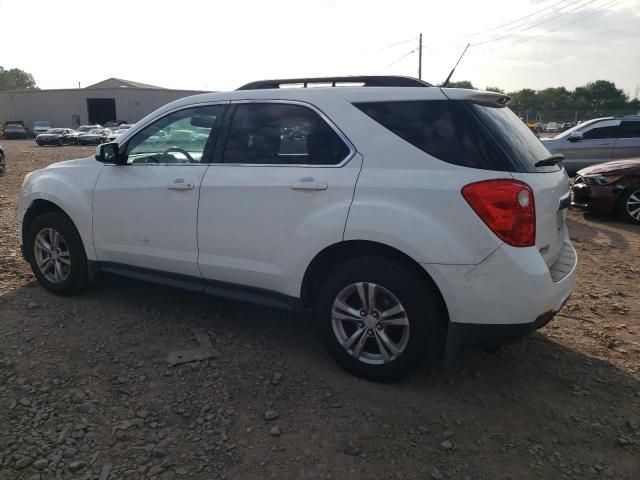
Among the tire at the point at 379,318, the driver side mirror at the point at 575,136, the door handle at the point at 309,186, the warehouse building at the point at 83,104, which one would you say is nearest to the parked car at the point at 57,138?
the warehouse building at the point at 83,104

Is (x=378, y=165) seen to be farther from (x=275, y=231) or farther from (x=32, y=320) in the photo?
(x=32, y=320)

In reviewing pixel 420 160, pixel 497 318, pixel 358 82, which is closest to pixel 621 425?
pixel 497 318

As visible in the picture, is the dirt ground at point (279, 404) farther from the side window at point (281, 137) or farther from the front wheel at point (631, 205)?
the front wheel at point (631, 205)

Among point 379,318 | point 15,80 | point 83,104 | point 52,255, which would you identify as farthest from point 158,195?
point 15,80

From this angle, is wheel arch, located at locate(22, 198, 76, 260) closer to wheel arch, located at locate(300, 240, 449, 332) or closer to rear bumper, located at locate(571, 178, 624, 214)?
wheel arch, located at locate(300, 240, 449, 332)

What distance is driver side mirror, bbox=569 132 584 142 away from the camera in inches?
451

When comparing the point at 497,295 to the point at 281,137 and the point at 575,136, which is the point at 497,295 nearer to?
the point at 281,137

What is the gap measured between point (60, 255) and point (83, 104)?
6171cm

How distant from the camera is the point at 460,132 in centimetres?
296

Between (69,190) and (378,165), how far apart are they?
9.30ft

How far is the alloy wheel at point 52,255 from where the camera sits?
15.0ft

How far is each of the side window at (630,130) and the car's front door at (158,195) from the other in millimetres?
10538

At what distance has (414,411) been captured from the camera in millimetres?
3016

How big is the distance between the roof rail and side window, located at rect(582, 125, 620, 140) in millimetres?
9810
